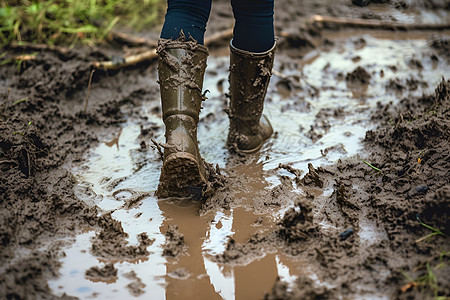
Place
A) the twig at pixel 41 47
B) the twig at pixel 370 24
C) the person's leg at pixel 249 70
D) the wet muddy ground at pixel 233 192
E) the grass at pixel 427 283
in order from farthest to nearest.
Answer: the twig at pixel 370 24
the twig at pixel 41 47
the person's leg at pixel 249 70
the wet muddy ground at pixel 233 192
the grass at pixel 427 283

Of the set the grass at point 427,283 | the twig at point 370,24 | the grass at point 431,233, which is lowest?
the grass at point 427,283

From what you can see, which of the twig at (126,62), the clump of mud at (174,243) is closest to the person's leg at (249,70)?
the clump of mud at (174,243)

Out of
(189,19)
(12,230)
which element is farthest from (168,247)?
(189,19)

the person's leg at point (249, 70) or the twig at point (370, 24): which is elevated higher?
the twig at point (370, 24)

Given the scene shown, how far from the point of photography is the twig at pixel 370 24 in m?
4.31

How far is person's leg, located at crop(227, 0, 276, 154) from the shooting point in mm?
2215

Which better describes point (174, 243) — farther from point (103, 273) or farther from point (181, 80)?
point (181, 80)

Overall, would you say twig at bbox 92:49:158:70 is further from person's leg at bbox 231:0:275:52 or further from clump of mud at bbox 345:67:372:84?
clump of mud at bbox 345:67:372:84

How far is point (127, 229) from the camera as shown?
203 centimetres

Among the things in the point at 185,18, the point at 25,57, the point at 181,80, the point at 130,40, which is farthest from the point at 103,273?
the point at 130,40

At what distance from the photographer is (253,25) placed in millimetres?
2250

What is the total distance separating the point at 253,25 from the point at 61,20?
239 cm

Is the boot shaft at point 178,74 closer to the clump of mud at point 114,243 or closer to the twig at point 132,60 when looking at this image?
the clump of mud at point 114,243

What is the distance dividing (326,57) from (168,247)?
8.72ft
